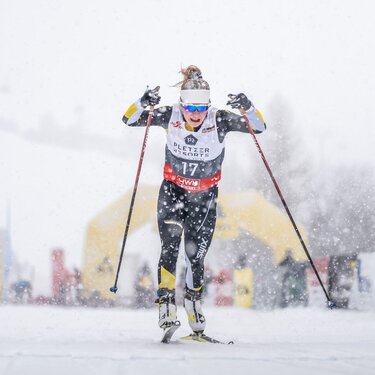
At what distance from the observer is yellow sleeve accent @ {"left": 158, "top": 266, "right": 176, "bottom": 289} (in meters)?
4.26

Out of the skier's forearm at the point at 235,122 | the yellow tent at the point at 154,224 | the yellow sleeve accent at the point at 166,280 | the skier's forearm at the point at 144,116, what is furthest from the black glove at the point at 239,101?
the yellow tent at the point at 154,224

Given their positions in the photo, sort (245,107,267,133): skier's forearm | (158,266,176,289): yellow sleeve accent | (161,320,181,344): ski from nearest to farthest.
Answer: (161,320,181,344): ski
(158,266,176,289): yellow sleeve accent
(245,107,267,133): skier's forearm

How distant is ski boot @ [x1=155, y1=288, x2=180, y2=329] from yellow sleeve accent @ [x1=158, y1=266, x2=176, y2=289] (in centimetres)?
3

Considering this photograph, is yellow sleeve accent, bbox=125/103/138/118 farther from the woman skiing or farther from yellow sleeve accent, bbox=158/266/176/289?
yellow sleeve accent, bbox=158/266/176/289

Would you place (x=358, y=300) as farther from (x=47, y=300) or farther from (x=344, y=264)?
(x=47, y=300)

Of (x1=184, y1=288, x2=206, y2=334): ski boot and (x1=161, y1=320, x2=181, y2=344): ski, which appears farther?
(x1=184, y1=288, x2=206, y2=334): ski boot

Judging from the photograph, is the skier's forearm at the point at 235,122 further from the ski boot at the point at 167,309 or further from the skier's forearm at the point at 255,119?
the ski boot at the point at 167,309

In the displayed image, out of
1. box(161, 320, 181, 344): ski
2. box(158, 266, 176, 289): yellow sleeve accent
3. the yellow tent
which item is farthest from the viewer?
the yellow tent

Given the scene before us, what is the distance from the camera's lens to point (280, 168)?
2847 cm

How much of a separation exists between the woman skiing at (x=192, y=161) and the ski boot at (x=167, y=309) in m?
0.18

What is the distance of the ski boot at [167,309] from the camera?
4.09 metres

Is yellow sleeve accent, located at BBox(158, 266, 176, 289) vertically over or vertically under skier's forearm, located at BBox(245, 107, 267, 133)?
under

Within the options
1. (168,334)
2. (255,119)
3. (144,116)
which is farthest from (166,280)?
(255,119)

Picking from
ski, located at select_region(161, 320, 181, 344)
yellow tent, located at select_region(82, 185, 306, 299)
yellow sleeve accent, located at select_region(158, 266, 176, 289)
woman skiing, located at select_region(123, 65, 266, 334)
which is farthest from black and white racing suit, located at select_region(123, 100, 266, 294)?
yellow tent, located at select_region(82, 185, 306, 299)
